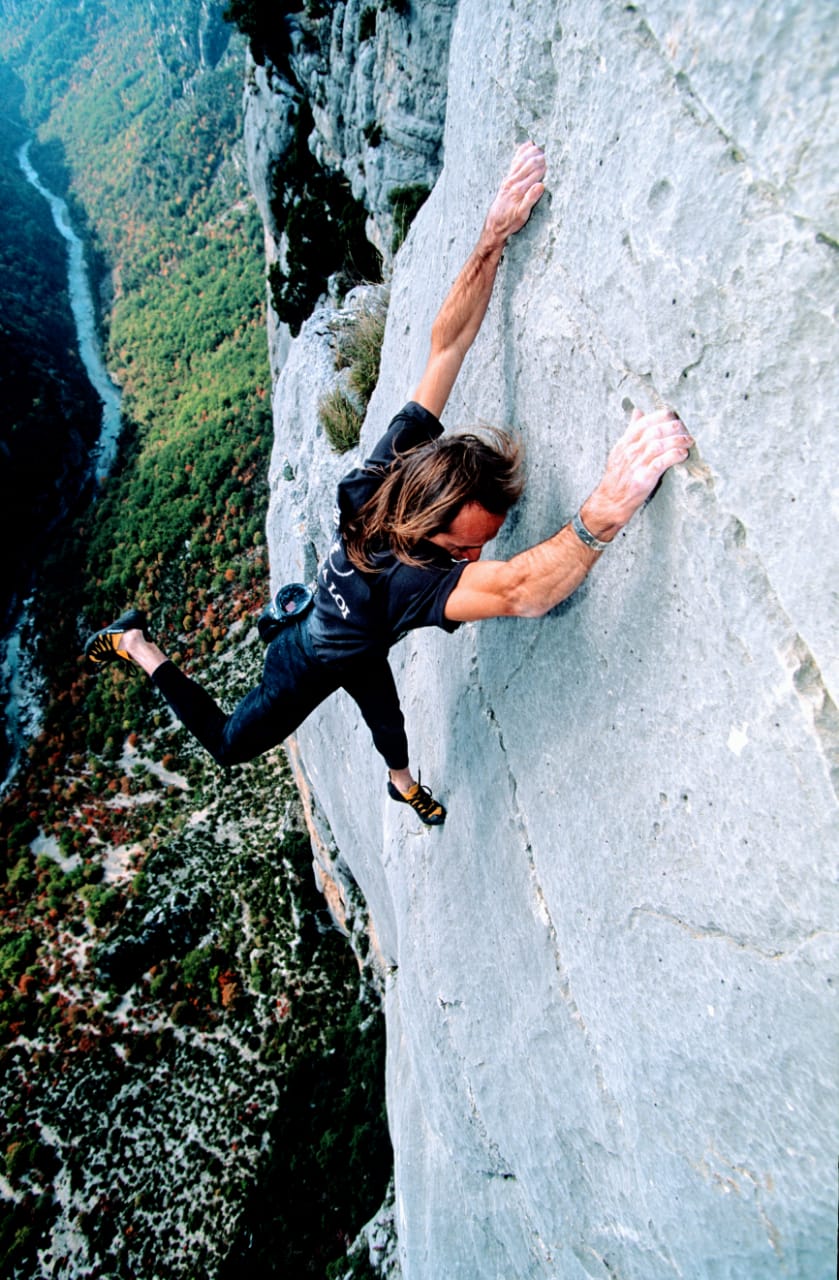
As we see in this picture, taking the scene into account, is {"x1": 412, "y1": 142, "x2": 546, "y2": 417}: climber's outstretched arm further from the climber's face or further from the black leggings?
the black leggings

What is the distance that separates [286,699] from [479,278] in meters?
2.31

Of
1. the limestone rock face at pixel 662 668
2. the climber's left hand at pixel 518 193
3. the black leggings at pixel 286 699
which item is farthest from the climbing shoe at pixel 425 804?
the climber's left hand at pixel 518 193

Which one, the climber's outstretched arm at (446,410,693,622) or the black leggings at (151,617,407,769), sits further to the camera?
the black leggings at (151,617,407,769)

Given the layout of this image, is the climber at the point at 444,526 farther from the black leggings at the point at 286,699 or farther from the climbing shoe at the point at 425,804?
the climbing shoe at the point at 425,804

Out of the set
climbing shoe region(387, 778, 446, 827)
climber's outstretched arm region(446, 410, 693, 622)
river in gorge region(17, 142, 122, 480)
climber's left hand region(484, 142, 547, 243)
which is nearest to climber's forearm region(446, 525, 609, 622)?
climber's outstretched arm region(446, 410, 693, 622)

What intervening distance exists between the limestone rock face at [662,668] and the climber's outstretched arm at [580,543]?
84 millimetres

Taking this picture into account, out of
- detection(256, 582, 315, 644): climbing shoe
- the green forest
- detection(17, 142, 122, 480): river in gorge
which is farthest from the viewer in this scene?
detection(17, 142, 122, 480): river in gorge

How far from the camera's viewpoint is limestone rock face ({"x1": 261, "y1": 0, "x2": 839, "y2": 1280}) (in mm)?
1502

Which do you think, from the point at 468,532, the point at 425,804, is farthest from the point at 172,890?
the point at 468,532

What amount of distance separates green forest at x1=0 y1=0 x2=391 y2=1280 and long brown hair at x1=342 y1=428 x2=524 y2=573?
13.5 m

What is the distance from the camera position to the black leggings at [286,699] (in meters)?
3.49

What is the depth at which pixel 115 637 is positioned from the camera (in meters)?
4.27

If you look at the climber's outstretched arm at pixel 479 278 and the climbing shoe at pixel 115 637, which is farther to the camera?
the climbing shoe at pixel 115 637

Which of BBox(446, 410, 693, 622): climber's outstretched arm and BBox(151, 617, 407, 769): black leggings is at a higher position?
BBox(446, 410, 693, 622): climber's outstretched arm
